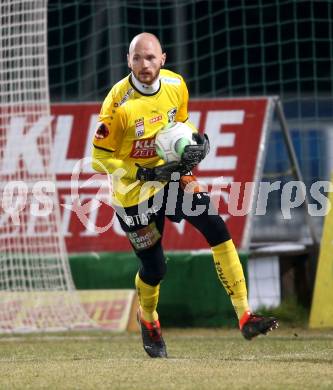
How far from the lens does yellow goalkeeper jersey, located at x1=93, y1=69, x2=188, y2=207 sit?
689 centimetres

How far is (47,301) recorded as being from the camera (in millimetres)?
10039

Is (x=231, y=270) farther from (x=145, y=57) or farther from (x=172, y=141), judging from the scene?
(x=145, y=57)

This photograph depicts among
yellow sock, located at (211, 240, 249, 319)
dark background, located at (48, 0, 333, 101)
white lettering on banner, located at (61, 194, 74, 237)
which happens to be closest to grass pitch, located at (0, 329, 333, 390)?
yellow sock, located at (211, 240, 249, 319)

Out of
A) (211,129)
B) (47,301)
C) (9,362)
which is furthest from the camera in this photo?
(211,129)

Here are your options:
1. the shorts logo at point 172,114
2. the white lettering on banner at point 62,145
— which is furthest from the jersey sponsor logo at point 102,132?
the white lettering on banner at point 62,145

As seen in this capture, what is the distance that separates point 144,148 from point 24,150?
139 inches

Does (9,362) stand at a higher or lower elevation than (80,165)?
lower

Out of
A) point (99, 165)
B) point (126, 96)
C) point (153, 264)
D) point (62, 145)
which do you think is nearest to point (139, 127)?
point (126, 96)

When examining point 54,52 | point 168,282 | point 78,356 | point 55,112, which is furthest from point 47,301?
point 54,52

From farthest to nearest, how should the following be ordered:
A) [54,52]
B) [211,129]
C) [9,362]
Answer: [54,52], [211,129], [9,362]

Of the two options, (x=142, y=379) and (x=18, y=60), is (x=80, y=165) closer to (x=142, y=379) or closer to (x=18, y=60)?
(x=18, y=60)

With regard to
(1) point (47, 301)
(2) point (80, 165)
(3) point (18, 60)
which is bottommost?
(1) point (47, 301)

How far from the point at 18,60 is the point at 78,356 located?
3.52 metres

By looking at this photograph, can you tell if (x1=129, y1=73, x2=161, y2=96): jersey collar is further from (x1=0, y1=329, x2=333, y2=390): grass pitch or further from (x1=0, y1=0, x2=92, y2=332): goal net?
(x1=0, y1=0, x2=92, y2=332): goal net
